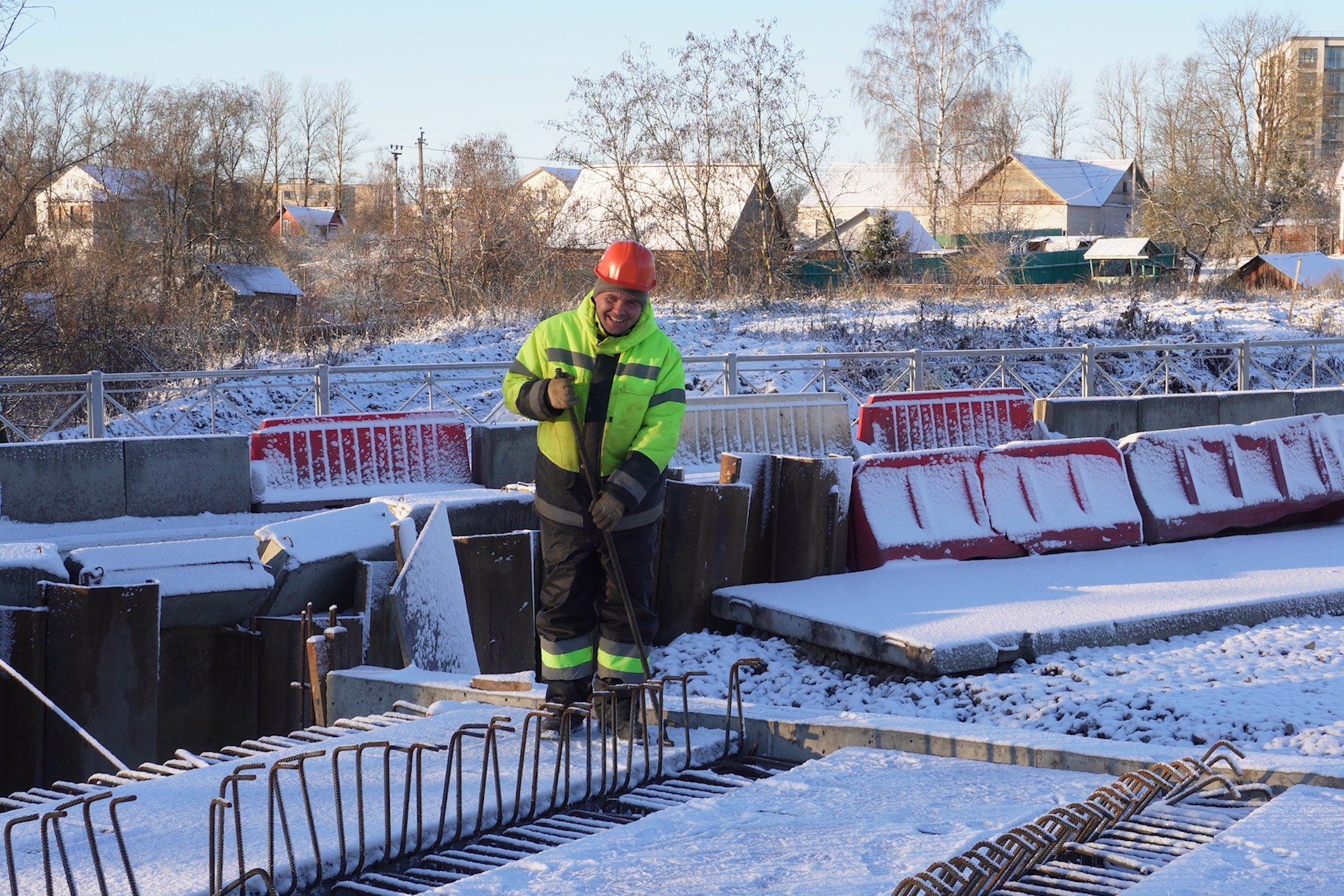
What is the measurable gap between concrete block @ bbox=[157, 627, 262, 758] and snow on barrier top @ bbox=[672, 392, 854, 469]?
6.85 m

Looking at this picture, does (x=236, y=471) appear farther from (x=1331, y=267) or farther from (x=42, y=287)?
(x=1331, y=267)

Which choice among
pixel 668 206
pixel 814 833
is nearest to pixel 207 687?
pixel 814 833

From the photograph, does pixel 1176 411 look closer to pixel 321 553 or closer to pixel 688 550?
pixel 688 550

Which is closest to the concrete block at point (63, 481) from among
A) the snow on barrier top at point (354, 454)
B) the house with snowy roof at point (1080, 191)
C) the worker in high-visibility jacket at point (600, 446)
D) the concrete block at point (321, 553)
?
the snow on barrier top at point (354, 454)

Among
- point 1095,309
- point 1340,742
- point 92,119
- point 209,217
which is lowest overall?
point 1340,742

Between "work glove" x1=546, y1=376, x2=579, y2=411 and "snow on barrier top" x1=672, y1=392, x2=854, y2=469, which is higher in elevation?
"work glove" x1=546, y1=376, x2=579, y2=411

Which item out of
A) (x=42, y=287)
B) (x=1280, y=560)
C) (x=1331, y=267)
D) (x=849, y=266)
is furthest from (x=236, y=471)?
(x=1331, y=267)

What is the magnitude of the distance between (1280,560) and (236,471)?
8126mm

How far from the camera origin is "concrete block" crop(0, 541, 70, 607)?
5.85 m

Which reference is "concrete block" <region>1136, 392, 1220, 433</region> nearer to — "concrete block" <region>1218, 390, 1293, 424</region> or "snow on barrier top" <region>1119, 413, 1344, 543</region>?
"concrete block" <region>1218, 390, 1293, 424</region>

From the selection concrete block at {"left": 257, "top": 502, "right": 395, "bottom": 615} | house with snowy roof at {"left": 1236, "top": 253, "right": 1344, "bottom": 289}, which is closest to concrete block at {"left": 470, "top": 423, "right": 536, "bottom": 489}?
concrete block at {"left": 257, "top": 502, "right": 395, "bottom": 615}

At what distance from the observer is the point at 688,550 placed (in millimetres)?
7816

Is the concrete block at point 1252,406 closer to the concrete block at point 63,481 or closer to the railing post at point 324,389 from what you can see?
the railing post at point 324,389

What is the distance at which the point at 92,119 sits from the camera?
143 ft
